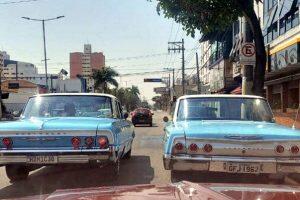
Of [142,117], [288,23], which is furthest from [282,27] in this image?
[142,117]

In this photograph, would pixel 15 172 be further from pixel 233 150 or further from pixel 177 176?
pixel 233 150

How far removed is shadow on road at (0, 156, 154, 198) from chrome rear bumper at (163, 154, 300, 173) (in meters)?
1.69

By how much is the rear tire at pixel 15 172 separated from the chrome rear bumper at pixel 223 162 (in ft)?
10.5

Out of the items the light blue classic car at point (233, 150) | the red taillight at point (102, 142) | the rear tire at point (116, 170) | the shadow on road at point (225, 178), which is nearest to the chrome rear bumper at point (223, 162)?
the light blue classic car at point (233, 150)

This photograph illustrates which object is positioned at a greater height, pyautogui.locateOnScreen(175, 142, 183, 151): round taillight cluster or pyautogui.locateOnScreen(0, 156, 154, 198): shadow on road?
pyautogui.locateOnScreen(175, 142, 183, 151): round taillight cluster

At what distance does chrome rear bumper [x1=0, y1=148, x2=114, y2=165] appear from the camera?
843 cm

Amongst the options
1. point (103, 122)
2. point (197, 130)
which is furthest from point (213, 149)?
point (103, 122)

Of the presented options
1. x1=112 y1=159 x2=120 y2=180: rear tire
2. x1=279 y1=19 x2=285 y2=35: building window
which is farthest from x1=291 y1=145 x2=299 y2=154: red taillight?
x1=279 y1=19 x2=285 y2=35: building window

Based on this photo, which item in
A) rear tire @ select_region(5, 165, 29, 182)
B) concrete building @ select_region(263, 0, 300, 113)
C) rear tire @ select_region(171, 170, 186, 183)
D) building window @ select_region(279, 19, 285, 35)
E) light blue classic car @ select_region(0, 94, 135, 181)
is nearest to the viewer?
rear tire @ select_region(171, 170, 186, 183)

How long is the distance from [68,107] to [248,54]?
7598 mm

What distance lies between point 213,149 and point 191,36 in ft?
27.5

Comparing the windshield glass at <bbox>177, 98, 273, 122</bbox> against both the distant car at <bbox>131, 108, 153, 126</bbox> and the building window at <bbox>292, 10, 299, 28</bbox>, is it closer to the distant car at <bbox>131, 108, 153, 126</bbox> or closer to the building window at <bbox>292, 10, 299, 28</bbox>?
the building window at <bbox>292, 10, 299, 28</bbox>

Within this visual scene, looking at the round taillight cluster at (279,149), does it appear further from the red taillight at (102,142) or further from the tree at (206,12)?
the tree at (206,12)

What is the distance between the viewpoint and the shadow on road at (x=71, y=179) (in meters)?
8.75
